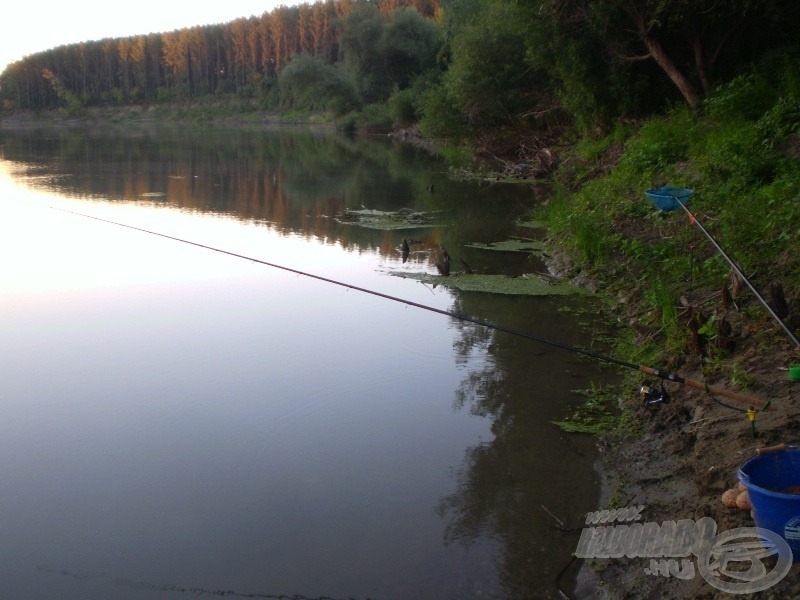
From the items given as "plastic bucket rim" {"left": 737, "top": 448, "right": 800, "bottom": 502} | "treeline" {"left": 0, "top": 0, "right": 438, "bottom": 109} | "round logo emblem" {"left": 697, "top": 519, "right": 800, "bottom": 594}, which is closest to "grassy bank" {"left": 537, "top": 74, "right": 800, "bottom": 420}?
"plastic bucket rim" {"left": 737, "top": 448, "right": 800, "bottom": 502}

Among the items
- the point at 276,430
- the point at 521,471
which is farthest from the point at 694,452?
the point at 276,430

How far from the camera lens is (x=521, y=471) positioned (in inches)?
200

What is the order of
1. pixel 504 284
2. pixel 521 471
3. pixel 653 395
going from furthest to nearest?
pixel 504 284 < pixel 653 395 < pixel 521 471

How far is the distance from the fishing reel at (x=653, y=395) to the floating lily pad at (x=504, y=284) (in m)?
3.61

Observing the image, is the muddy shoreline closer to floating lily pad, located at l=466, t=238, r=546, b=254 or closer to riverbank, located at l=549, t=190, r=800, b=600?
riverbank, located at l=549, t=190, r=800, b=600

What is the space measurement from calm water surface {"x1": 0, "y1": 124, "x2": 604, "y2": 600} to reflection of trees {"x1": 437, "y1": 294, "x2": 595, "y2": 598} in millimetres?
17

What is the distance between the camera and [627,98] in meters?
16.9

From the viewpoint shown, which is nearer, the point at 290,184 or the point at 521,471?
the point at 521,471

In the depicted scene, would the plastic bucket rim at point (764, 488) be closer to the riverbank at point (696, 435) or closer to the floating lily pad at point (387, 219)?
the riverbank at point (696, 435)

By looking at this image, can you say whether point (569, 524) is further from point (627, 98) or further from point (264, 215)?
point (627, 98)

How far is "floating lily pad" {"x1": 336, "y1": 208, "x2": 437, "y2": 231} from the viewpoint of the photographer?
568 inches

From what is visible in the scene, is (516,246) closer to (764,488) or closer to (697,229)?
(697,229)

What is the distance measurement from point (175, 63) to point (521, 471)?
11371 centimetres

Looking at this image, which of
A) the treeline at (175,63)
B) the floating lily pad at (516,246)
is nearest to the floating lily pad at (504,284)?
the floating lily pad at (516,246)
